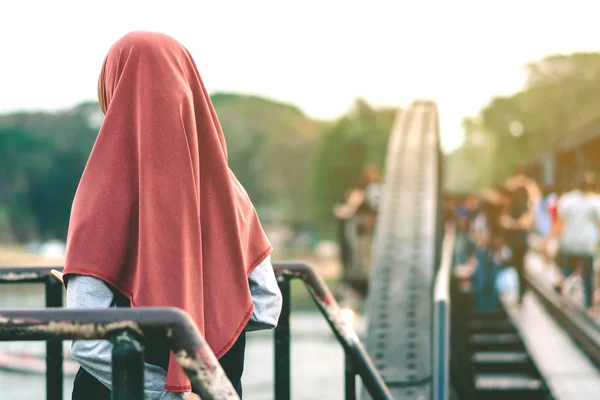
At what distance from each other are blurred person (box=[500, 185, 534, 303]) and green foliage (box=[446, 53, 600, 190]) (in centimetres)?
5399

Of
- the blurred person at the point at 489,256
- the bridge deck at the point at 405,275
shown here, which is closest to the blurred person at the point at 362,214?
the blurred person at the point at 489,256

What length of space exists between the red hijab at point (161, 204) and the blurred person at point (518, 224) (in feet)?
26.4

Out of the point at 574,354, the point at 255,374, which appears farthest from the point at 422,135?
the point at 255,374

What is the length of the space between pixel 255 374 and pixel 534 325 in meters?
8.83

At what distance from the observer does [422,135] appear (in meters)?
6.13

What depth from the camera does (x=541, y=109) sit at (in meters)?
67.5

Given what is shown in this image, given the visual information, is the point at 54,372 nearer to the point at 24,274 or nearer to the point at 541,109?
the point at 24,274

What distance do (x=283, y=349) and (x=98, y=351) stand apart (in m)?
0.97

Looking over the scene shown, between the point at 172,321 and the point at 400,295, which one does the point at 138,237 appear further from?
the point at 400,295

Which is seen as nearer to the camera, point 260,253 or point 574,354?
point 260,253

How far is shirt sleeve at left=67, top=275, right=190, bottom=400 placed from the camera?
149 centimetres

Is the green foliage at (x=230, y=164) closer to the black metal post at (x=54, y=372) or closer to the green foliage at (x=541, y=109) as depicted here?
the green foliage at (x=541, y=109)

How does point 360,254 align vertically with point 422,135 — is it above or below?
below

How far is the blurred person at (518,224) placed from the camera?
9.31 metres
